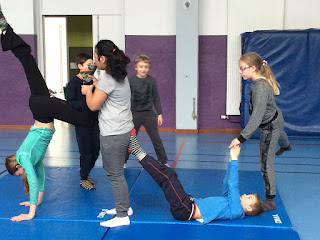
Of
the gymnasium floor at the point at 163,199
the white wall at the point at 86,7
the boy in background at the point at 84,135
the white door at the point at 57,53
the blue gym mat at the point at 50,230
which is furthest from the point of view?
the white door at the point at 57,53

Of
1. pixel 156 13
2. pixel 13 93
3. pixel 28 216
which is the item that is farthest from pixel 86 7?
pixel 28 216

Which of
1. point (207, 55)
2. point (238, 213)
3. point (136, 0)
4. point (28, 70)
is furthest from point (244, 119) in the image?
point (28, 70)

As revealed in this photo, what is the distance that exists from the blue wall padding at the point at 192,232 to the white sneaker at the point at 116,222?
0.05 meters

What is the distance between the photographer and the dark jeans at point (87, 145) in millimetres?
4289

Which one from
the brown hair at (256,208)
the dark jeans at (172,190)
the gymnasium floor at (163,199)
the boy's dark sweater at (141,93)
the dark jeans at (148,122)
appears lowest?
the gymnasium floor at (163,199)

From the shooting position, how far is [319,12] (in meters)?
8.21

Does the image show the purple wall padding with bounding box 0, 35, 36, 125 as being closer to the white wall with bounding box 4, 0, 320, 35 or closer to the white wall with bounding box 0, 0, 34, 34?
the white wall with bounding box 0, 0, 34, 34

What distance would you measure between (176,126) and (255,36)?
249 cm

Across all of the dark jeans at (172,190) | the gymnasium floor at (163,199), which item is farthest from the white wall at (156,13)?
the dark jeans at (172,190)

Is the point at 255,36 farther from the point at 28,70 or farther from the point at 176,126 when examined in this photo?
the point at 28,70

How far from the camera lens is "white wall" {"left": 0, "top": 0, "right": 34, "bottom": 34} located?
28.5ft

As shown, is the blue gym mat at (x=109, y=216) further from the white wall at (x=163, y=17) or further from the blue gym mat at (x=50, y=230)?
the white wall at (x=163, y=17)

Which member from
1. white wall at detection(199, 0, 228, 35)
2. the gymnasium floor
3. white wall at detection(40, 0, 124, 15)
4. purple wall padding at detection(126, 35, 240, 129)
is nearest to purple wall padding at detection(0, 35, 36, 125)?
white wall at detection(40, 0, 124, 15)

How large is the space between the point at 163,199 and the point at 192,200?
599 millimetres
